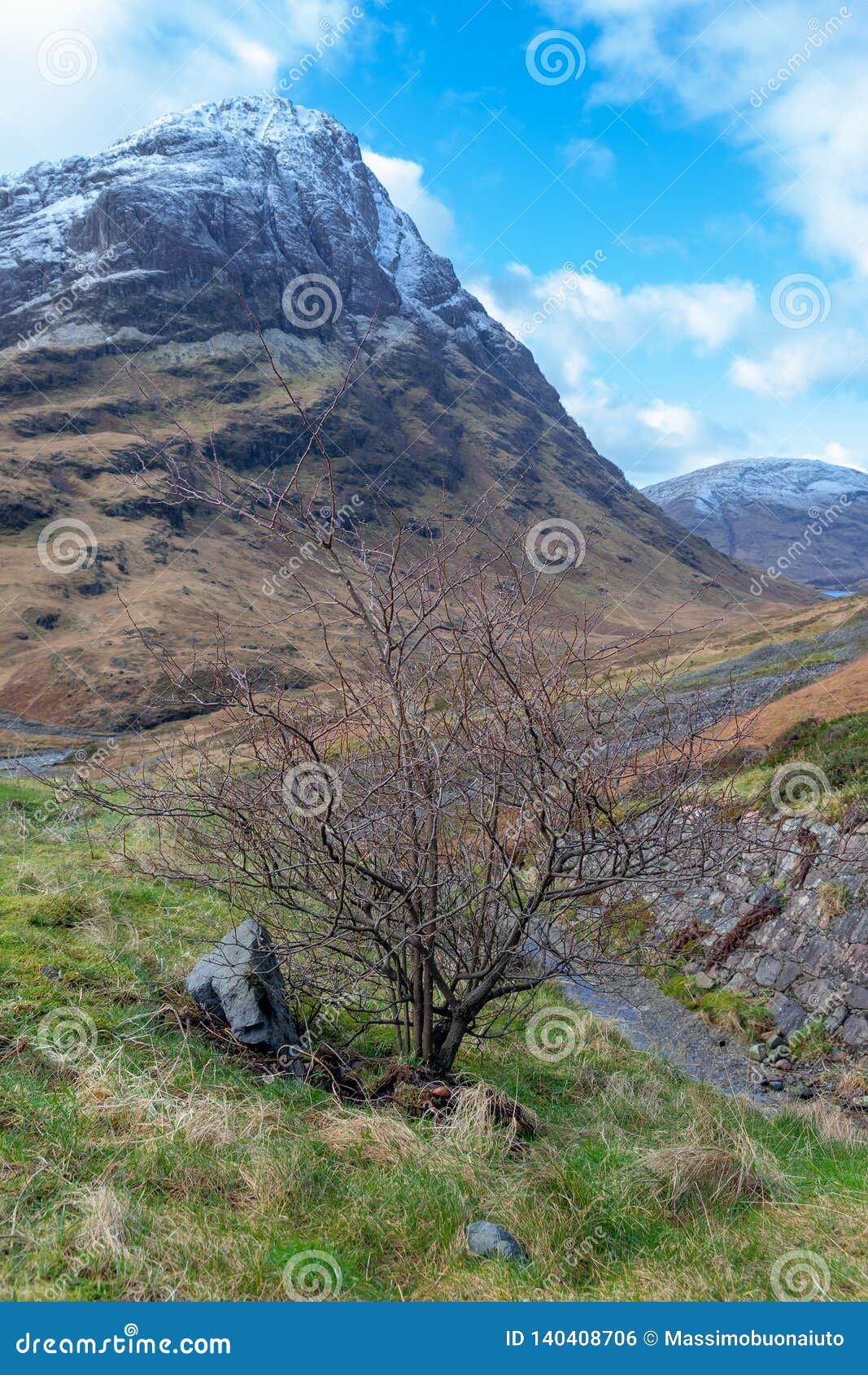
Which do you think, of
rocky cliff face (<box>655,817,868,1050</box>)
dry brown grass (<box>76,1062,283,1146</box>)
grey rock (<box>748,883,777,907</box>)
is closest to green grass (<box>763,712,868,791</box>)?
rocky cliff face (<box>655,817,868,1050</box>)

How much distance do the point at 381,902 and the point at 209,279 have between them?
134367 millimetres

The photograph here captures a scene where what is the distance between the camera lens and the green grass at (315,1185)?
9.89ft

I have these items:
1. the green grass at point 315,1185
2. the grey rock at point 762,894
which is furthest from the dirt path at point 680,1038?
the green grass at point 315,1185

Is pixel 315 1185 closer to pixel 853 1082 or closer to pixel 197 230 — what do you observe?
pixel 853 1082

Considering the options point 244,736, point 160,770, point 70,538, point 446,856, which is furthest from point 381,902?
point 70,538

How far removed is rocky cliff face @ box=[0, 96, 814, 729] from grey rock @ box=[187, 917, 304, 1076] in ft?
137

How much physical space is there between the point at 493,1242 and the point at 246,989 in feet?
7.72

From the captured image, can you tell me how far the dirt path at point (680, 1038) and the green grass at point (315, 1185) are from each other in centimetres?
285

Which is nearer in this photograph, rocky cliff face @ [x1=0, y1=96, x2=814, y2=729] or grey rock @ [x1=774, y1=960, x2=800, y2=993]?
grey rock @ [x1=774, y1=960, x2=800, y2=993]

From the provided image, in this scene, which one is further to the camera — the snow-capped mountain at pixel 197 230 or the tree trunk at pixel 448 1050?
the snow-capped mountain at pixel 197 230

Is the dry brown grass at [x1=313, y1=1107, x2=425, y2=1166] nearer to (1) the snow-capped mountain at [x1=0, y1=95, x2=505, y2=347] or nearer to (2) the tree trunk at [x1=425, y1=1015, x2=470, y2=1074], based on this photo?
(2) the tree trunk at [x1=425, y1=1015, x2=470, y2=1074]

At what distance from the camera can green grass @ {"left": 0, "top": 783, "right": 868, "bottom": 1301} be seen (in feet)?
9.89

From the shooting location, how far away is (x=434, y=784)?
4.66m

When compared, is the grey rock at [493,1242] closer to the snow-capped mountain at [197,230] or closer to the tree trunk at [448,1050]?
the tree trunk at [448,1050]
